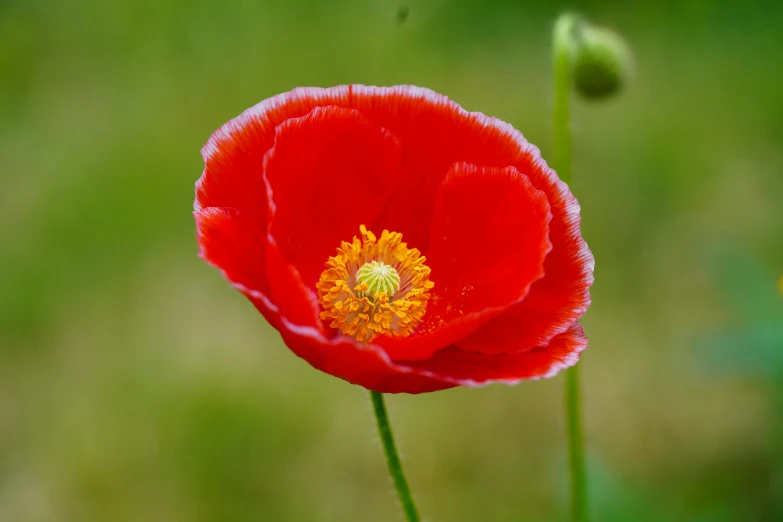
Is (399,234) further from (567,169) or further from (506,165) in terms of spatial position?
(567,169)

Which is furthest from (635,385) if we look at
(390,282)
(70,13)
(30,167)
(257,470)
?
(70,13)

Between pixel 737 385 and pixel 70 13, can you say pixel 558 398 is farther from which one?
A: pixel 70 13

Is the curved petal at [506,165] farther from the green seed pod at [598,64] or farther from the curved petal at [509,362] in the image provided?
the green seed pod at [598,64]

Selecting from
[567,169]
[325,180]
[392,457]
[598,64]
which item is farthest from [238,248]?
[598,64]

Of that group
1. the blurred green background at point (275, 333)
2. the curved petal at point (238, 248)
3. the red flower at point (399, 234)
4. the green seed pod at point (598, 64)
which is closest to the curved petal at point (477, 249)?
the red flower at point (399, 234)

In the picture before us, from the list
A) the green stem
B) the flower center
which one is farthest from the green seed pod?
the flower center

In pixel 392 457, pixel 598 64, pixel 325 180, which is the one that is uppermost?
pixel 598 64

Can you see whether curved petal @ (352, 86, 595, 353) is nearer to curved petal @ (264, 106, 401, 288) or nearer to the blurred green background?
curved petal @ (264, 106, 401, 288)
